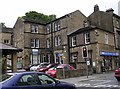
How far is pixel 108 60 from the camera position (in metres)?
40.9

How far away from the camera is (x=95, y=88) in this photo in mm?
17250

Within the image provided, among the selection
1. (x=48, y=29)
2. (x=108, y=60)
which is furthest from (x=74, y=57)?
(x=48, y=29)

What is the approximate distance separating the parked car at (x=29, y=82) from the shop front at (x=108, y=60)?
28905mm

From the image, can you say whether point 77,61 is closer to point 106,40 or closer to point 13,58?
point 106,40

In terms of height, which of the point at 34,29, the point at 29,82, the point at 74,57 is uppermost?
the point at 34,29

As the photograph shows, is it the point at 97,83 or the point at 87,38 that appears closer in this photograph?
the point at 97,83

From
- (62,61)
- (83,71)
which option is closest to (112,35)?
(62,61)

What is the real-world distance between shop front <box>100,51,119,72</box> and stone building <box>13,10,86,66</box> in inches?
304

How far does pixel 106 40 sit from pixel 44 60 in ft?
49.3

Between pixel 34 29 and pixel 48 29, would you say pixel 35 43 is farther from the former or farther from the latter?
pixel 48 29

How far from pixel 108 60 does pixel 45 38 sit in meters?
16.6

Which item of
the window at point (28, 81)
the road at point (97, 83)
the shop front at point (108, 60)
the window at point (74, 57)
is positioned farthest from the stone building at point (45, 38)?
the window at point (28, 81)

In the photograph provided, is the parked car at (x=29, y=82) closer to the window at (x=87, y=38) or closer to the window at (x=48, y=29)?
the window at (x=87, y=38)

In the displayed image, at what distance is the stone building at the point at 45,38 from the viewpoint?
152 feet
